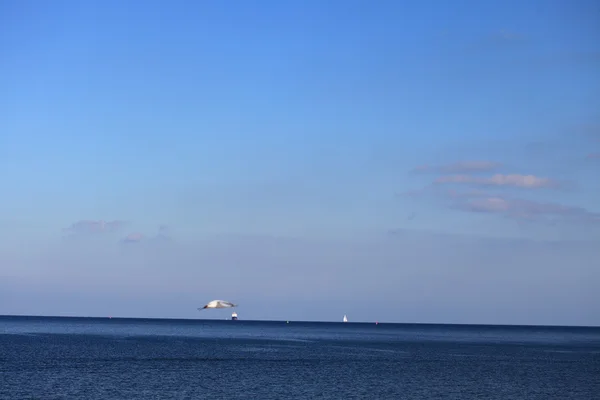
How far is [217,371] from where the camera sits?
98312 mm

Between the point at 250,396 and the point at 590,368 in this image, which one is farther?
the point at 590,368


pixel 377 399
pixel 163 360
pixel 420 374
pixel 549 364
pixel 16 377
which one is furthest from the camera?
pixel 549 364

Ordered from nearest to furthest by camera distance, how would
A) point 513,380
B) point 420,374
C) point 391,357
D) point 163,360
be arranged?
point 513,380, point 420,374, point 163,360, point 391,357

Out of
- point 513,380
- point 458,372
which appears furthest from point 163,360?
point 513,380

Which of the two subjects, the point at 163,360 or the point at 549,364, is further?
the point at 549,364

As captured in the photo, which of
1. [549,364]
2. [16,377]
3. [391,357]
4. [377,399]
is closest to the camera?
[377,399]

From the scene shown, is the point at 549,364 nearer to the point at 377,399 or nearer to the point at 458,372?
the point at 458,372

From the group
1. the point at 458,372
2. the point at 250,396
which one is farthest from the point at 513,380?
the point at 250,396

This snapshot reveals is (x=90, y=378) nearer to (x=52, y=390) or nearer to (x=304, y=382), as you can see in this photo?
(x=52, y=390)

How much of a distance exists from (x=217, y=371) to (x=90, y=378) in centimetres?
1737

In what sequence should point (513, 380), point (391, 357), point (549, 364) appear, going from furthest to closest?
point (391, 357) < point (549, 364) < point (513, 380)

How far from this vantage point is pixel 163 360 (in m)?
116

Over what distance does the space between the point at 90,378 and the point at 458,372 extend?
48.7 metres

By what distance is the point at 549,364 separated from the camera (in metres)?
125
